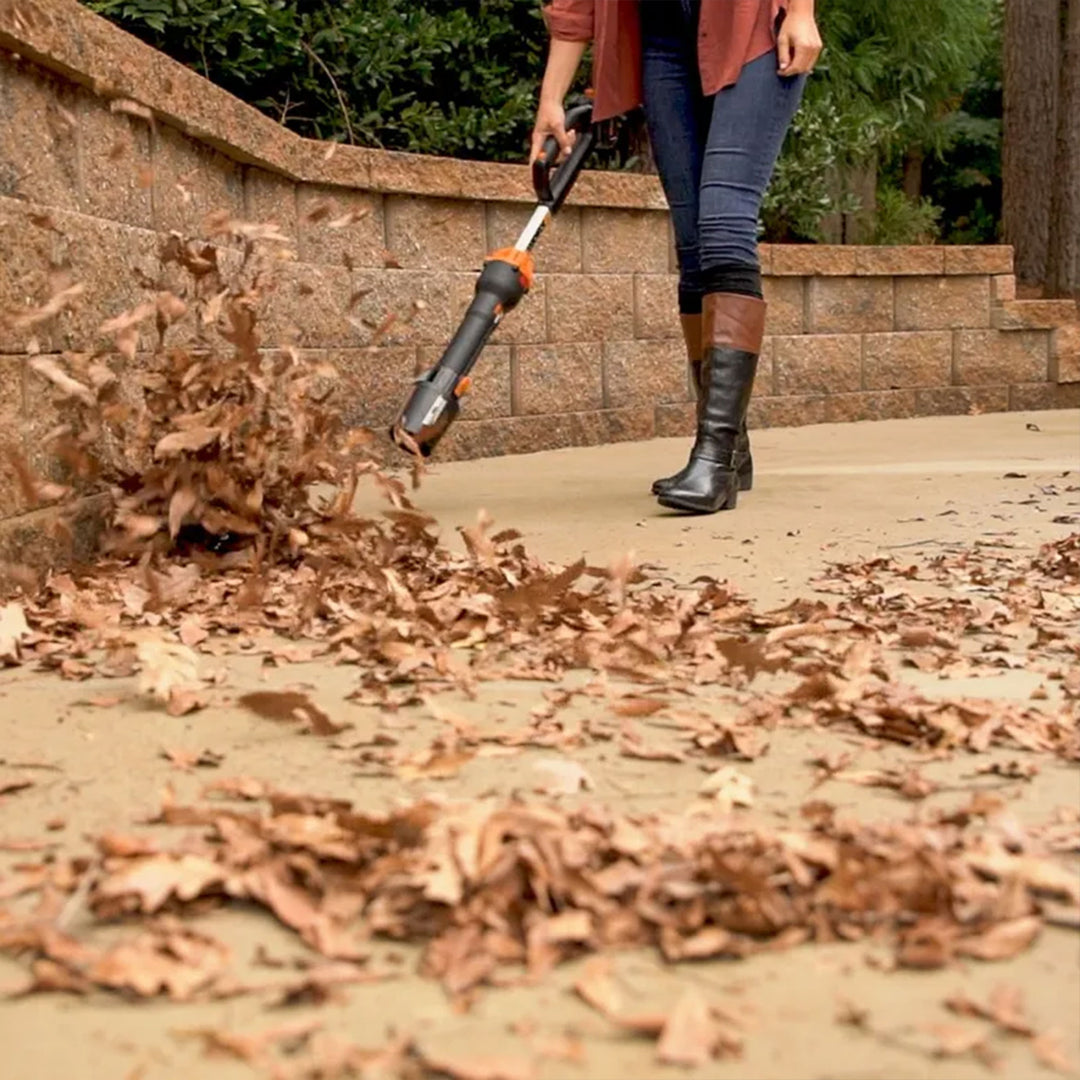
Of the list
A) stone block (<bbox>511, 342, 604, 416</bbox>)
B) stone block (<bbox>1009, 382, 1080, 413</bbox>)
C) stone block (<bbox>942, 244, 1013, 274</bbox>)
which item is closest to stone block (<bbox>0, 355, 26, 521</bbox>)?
stone block (<bbox>511, 342, 604, 416</bbox>)

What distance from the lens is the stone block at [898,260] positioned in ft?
26.9

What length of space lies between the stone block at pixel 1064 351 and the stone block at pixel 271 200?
492cm

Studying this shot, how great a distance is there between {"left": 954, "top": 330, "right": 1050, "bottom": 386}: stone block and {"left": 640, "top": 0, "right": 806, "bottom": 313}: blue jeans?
4.46 metres

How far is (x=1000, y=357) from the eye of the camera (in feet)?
28.7

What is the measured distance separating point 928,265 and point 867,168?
265 cm

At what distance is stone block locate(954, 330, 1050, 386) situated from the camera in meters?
8.62

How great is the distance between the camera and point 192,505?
126 inches

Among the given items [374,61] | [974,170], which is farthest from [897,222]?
[974,170]

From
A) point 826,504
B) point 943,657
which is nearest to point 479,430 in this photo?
point 826,504

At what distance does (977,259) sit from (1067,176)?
1.64m

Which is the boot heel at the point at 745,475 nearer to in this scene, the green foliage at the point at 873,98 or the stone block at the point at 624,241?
the stone block at the point at 624,241

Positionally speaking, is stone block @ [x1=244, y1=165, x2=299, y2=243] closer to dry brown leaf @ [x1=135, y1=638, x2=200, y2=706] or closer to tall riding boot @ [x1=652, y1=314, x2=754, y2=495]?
tall riding boot @ [x1=652, y1=314, x2=754, y2=495]

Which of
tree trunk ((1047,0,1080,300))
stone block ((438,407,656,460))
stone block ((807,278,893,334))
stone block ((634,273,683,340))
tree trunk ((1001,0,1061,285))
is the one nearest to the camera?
stone block ((438,407,656,460))

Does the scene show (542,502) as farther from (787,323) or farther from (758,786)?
(787,323)
